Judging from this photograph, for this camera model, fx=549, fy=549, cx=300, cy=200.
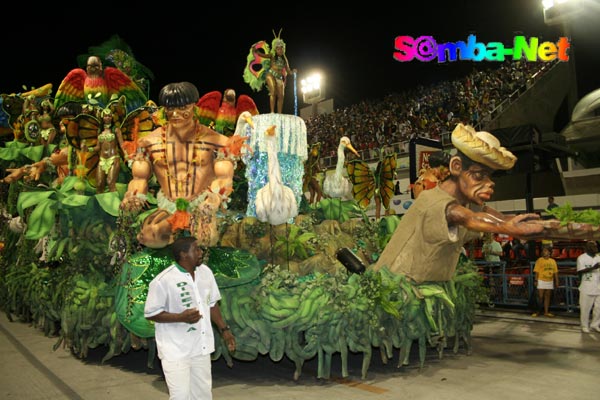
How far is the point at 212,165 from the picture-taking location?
256 inches

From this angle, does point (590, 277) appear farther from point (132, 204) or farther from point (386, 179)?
point (132, 204)

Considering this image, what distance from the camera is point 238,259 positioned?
5848 mm

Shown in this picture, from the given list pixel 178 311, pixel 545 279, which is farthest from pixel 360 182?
pixel 178 311

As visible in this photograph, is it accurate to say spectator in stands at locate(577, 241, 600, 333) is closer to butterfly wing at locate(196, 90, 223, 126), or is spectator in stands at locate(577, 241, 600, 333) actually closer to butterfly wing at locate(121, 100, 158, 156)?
butterfly wing at locate(196, 90, 223, 126)

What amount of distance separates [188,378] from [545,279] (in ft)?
28.6

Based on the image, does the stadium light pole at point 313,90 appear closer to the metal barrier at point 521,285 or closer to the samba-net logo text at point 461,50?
the samba-net logo text at point 461,50

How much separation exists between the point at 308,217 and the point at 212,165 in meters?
2.40

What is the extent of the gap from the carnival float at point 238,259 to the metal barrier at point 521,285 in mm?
4389

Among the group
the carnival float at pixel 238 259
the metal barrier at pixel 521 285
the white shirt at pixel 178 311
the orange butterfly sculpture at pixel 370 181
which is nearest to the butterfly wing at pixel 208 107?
the carnival float at pixel 238 259

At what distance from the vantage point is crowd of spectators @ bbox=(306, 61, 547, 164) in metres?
22.8

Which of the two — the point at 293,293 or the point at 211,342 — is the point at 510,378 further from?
the point at 211,342

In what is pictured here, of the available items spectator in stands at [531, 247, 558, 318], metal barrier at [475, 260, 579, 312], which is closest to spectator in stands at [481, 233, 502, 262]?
metal barrier at [475, 260, 579, 312]

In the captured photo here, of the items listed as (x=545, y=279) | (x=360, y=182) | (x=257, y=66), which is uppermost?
(x=257, y=66)

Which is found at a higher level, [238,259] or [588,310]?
[238,259]
